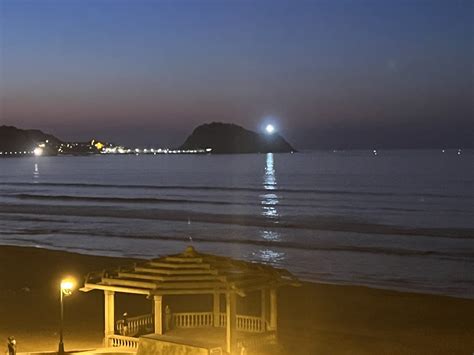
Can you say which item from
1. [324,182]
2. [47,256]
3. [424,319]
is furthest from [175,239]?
[324,182]

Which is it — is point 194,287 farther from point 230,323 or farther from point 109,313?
point 109,313

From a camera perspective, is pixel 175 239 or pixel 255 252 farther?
pixel 175 239

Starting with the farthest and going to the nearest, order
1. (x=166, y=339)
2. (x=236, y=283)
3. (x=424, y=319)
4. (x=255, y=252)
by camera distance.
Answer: (x=255, y=252) < (x=424, y=319) < (x=236, y=283) < (x=166, y=339)

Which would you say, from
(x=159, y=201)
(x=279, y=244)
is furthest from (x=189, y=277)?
(x=159, y=201)

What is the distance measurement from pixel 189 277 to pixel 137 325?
2610mm

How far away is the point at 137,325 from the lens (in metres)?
15.6

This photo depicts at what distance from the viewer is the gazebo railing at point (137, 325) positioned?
50.1ft

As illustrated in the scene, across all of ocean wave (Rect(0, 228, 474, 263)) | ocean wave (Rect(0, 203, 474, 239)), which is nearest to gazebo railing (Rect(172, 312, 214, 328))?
ocean wave (Rect(0, 228, 474, 263))

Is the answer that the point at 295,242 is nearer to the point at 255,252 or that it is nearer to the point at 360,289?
the point at 255,252

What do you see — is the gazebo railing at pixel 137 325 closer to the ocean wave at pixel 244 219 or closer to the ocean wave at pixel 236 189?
the ocean wave at pixel 244 219

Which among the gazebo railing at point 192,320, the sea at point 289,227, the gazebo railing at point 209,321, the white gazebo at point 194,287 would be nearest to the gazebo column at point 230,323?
the white gazebo at point 194,287

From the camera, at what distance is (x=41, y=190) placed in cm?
8375

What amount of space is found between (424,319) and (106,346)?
31.7 feet

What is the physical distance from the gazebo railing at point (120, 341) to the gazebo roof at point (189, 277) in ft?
3.15
